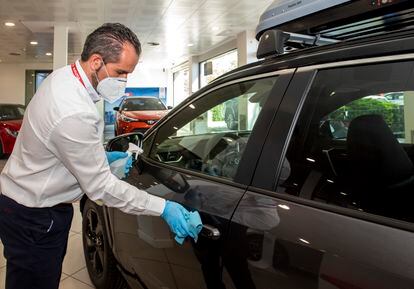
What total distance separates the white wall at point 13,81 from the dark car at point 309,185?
15466 mm

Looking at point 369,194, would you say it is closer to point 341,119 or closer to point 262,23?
point 341,119

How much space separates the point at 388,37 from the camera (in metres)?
0.90

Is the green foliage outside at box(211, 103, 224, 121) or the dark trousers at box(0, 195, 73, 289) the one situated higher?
the green foliage outside at box(211, 103, 224, 121)

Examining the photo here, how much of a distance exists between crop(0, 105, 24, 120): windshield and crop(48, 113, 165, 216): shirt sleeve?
7546mm

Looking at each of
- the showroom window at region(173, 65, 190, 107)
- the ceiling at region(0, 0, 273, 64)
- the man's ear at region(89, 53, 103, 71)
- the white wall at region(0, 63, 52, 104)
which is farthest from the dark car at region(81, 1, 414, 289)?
the white wall at region(0, 63, 52, 104)

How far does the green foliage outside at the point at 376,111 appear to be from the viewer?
0.97 m

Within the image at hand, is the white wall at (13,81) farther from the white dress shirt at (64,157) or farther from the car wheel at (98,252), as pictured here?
the white dress shirt at (64,157)

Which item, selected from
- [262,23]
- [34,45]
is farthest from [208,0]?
[34,45]

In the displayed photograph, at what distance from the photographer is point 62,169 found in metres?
1.33

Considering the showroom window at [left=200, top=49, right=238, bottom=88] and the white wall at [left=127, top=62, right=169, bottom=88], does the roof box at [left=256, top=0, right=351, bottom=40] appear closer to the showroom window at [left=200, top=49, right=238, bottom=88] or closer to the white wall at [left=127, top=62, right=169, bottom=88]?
the showroom window at [left=200, top=49, right=238, bottom=88]

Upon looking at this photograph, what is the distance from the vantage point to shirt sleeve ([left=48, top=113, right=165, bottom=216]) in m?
1.18

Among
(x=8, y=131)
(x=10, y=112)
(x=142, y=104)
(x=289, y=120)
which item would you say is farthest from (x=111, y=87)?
(x=142, y=104)

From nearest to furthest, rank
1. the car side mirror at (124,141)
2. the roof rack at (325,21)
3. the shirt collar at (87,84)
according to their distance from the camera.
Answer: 1. the roof rack at (325,21)
2. the shirt collar at (87,84)
3. the car side mirror at (124,141)

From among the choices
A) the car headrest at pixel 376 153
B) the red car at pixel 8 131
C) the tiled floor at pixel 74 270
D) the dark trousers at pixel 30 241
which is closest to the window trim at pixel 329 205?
the car headrest at pixel 376 153
